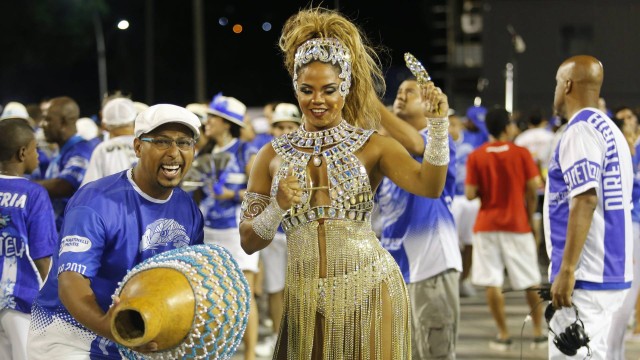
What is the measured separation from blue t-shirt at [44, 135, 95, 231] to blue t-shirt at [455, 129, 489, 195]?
5011 mm

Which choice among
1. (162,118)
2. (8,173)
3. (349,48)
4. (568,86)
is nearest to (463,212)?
(568,86)

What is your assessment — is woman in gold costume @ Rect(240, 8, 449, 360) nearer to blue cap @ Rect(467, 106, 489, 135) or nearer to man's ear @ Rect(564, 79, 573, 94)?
man's ear @ Rect(564, 79, 573, 94)

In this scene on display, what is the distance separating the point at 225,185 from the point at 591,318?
3945mm

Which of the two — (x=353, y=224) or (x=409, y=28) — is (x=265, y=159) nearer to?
(x=353, y=224)

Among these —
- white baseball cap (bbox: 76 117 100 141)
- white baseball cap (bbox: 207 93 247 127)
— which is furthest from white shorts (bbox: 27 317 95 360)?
white baseball cap (bbox: 76 117 100 141)

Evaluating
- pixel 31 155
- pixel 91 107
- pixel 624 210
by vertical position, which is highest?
pixel 91 107

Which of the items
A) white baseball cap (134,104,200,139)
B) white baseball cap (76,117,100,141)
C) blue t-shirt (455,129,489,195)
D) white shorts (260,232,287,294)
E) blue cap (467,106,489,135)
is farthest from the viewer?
blue cap (467,106,489,135)

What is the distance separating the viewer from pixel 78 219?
11.8 feet

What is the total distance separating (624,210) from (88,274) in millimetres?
2806

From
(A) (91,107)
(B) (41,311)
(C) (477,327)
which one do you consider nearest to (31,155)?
(B) (41,311)

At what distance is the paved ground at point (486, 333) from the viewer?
8.40 m

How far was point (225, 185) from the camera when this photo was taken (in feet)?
26.4

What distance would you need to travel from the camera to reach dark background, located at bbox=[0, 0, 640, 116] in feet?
87.6

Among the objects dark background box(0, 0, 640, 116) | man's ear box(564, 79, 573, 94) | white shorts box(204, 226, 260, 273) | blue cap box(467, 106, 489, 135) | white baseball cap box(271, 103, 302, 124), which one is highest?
dark background box(0, 0, 640, 116)
